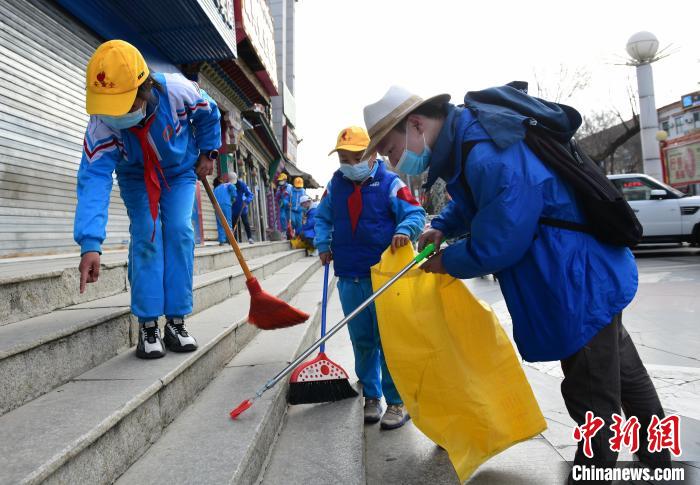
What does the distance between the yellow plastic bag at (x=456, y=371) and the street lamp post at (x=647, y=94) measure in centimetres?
1554

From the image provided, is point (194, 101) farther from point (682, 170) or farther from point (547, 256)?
point (682, 170)

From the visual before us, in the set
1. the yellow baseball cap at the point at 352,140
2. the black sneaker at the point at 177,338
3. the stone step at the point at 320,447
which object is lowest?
the stone step at the point at 320,447

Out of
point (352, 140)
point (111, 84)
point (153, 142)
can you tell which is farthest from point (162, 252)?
point (352, 140)

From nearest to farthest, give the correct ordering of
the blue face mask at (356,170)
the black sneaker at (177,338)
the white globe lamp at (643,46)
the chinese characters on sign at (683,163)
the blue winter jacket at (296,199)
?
the black sneaker at (177,338), the blue face mask at (356,170), the blue winter jacket at (296,199), the white globe lamp at (643,46), the chinese characters on sign at (683,163)

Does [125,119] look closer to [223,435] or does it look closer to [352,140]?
[352,140]

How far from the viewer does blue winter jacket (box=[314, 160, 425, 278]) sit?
292 cm

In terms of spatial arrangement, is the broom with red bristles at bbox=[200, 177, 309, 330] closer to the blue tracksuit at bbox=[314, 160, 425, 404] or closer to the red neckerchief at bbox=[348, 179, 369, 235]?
the blue tracksuit at bbox=[314, 160, 425, 404]

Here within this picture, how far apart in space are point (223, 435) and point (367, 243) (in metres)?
1.41

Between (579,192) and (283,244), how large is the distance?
11.7 m

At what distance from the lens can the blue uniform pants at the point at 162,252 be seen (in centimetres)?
251

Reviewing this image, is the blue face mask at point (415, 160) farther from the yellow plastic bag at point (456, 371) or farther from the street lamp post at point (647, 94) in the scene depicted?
the street lamp post at point (647, 94)

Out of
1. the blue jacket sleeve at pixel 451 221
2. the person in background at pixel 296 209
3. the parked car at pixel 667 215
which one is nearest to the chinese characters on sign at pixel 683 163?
the parked car at pixel 667 215

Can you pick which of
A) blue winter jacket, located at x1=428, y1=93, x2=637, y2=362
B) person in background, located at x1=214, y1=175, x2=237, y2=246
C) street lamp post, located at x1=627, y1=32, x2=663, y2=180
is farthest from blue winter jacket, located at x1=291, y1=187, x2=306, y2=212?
blue winter jacket, located at x1=428, y1=93, x2=637, y2=362

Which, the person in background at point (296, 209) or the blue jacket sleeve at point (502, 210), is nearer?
the blue jacket sleeve at point (502, 210)
